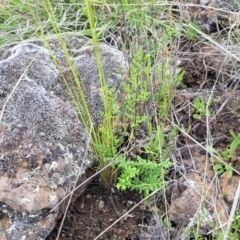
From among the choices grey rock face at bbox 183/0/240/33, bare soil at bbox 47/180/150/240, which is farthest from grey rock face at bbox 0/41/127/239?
grey rock face at bbox 183/0/240/33

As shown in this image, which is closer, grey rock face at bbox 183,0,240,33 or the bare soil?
the bare soil

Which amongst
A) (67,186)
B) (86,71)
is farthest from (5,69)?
(67,186)

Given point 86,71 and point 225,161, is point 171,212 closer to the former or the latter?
point 225,161

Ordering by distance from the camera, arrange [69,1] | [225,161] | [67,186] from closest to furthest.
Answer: [67,186], [225,161], [69,1]

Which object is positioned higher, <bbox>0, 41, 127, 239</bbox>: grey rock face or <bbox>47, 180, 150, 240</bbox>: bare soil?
<bbox>0, 41, 127, 239</bbox>: grey rock face

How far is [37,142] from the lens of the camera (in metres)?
1.46

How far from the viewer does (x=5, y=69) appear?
1632mm

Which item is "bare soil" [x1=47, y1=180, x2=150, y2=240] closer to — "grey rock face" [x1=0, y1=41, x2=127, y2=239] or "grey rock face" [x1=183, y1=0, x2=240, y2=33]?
"grey rock face" [x1=0, y1=41, x2=127, y2=239]

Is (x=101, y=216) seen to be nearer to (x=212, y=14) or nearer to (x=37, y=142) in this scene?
(x=37, y=142)

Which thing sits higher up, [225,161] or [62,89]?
[62,89]

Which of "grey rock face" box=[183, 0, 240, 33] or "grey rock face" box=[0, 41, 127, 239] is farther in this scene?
"grey rock face" box=[183, 0, 240, 33]

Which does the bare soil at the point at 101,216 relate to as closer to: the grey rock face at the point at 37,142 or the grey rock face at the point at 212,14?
the grey rock face at the point at 37,142

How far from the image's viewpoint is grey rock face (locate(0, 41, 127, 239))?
1394 mm

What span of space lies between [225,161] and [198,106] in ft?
0.68
